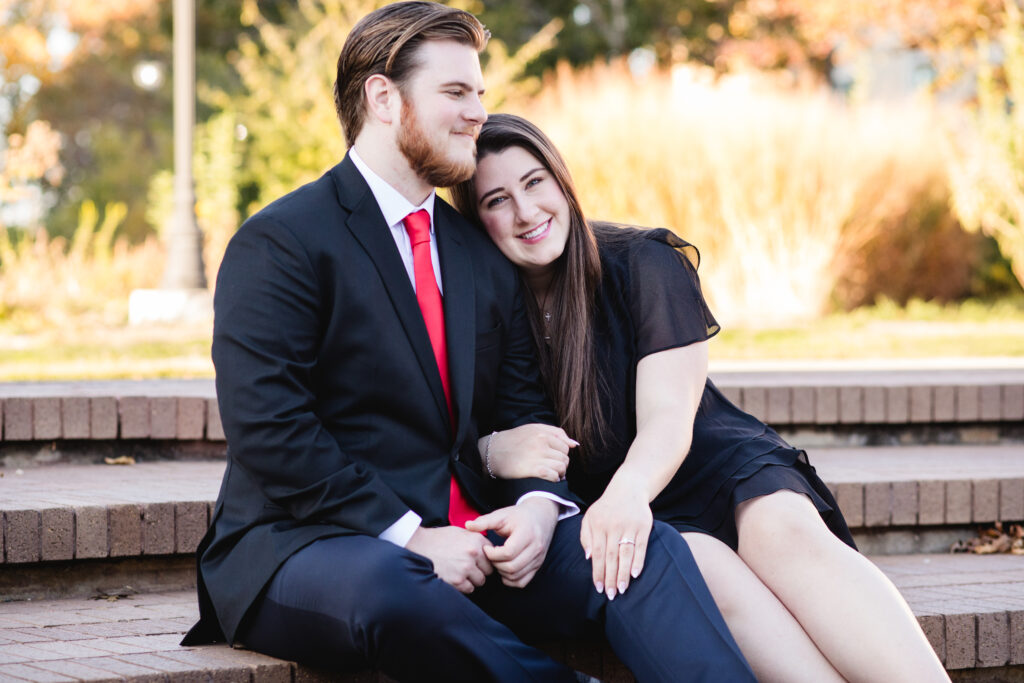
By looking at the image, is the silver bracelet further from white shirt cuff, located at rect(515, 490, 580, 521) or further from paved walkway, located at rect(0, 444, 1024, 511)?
paved walkway, located at rect(0, 444, 1024, 511)

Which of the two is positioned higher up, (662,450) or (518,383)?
(518,383)

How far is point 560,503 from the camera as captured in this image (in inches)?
106

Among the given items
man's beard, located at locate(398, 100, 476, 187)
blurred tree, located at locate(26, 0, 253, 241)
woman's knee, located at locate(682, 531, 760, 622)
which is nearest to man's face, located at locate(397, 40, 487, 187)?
man's beard, located at locate(398, 100, 476, 187)

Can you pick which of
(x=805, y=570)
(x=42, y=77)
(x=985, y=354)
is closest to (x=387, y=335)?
(x=805, y=570)

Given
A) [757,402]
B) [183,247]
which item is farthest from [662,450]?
[183,247]

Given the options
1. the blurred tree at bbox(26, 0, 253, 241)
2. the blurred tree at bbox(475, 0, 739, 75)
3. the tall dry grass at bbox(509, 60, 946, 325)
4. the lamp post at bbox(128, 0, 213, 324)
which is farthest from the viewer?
the blurred tree at bbox(26, 0, 253, 241)

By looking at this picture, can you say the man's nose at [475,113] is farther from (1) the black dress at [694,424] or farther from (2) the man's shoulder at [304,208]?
(1) the black dress at [694,424]

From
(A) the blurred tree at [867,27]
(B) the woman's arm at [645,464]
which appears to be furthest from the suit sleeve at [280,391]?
(A) the blurred tree at [867,27]

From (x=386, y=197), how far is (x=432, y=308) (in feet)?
0.93

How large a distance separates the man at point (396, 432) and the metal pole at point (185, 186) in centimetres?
712

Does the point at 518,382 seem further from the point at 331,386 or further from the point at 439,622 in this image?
the point at 439,622

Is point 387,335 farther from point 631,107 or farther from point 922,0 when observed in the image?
point 922,0

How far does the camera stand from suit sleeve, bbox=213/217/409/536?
235cm

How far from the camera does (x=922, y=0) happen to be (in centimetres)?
1492
